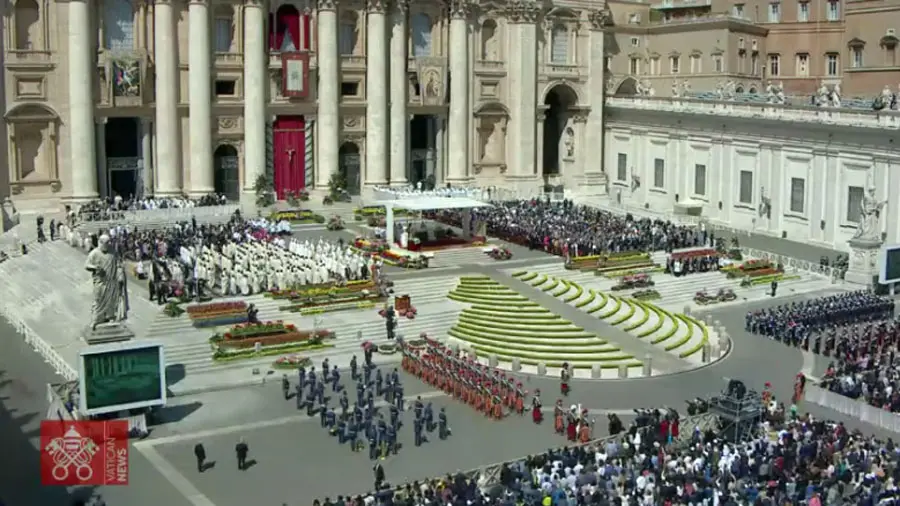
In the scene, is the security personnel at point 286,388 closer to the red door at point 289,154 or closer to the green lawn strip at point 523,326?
the green lawn strip at point 523,326

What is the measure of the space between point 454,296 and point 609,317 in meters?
7.08

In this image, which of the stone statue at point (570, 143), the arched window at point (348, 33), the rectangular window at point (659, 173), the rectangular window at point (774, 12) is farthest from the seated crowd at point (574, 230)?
the rectangular window at point (774, 12)

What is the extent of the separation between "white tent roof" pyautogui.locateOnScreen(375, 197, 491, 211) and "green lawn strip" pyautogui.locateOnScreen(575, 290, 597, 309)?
9.88 meters

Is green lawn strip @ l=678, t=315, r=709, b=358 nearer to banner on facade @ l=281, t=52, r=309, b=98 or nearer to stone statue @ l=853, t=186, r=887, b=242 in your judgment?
stone statue @ l=853, t=186, r=887, b=242

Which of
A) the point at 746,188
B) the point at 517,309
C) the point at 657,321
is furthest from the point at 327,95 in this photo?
the point at 657,321

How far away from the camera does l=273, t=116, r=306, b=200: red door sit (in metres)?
74.1

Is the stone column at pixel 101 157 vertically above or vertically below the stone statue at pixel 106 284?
above

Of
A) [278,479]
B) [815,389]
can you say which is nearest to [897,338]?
[815,389]

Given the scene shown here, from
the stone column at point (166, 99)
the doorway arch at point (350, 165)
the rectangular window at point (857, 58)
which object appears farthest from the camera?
the rectangular window at point (857, 58)

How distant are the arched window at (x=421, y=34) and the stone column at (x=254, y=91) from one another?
11.4m

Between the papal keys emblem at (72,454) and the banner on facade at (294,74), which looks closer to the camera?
the papal keys emblem at (72,454)

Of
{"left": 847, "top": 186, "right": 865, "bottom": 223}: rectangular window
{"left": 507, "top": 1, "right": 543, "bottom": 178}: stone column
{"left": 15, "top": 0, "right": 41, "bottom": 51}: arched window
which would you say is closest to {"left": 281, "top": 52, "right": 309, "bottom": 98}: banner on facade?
{"left": 15, "top": 0, "right": 41, "bottom": 51}: arched window

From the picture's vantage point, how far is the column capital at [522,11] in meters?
79.3

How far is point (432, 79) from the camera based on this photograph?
77375mm
